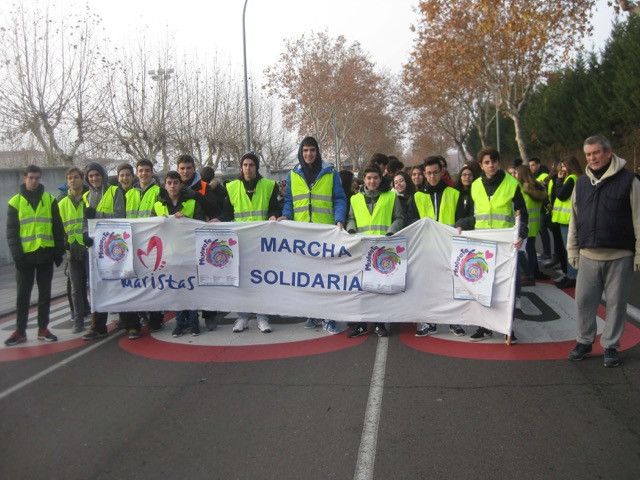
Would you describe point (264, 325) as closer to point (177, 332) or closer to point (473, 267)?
point (177, 332)

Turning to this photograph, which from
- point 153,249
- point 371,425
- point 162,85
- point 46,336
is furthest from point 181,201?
point 162,85

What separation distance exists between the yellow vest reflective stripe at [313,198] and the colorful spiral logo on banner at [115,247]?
2135mm

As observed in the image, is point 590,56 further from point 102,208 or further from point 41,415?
point 41,415

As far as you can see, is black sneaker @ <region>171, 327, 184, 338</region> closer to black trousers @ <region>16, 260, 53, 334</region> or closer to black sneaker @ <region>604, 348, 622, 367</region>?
black trousers @ <region>16, 260, 53, 334</region>

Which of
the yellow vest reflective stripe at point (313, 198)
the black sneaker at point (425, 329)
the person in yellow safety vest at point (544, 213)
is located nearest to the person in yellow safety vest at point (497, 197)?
the black sneaker at point (425, 329)

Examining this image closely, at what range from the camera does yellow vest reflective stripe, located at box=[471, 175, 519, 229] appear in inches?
265

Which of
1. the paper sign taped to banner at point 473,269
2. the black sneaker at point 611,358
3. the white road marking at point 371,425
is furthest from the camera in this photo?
the paper sign taped to banner at point 473,269

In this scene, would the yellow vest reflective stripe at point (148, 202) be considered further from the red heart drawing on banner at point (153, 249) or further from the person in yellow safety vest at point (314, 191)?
the person in yellow safety vest at point (314, 191)

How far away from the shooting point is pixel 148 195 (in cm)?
759

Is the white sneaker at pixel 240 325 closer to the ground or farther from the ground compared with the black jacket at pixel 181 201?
closer to the ground

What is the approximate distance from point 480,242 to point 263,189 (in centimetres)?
266

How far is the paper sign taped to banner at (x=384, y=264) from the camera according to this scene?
6.75 metres

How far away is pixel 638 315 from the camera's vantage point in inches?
285

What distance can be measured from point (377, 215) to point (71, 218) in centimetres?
379
